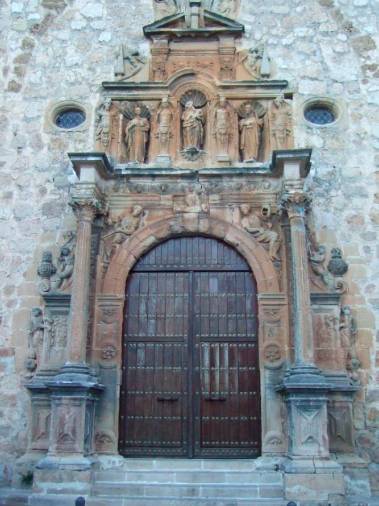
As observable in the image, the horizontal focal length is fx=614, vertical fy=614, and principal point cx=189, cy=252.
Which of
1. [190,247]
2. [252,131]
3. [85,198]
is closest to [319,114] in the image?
[252,131]

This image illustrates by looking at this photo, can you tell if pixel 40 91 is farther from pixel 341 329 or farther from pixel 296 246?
pixel 341 329

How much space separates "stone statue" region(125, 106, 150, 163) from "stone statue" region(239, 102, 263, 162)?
1.51 m

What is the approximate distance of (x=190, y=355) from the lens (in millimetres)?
8734

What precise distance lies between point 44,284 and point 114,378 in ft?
5.70

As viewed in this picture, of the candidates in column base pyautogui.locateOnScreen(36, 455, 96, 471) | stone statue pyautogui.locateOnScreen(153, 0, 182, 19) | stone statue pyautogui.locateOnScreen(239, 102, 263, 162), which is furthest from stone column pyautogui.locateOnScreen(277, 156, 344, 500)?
stone statue pyautogui.locateOnScreen(153, 0, 182, 19)

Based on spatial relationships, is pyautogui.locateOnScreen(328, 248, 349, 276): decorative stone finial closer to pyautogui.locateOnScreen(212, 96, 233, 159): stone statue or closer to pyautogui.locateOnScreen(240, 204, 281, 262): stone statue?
→ pyautogui.locateOnScreen(240, 204, 281, 262): stone statue

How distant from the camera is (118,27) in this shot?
408 inches

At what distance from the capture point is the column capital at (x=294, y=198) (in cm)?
858

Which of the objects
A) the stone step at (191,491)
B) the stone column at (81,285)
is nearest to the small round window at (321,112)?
the stone column at (81,285)

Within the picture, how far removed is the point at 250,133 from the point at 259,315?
2.88 m

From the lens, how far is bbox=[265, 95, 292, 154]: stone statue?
30.9 ft

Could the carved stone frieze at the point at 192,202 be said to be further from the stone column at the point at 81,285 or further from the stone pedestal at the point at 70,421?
the stone pedestal at the point at 70,421

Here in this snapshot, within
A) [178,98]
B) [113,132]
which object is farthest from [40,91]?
[178,98]

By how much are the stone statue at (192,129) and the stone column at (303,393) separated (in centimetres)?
A: 165
